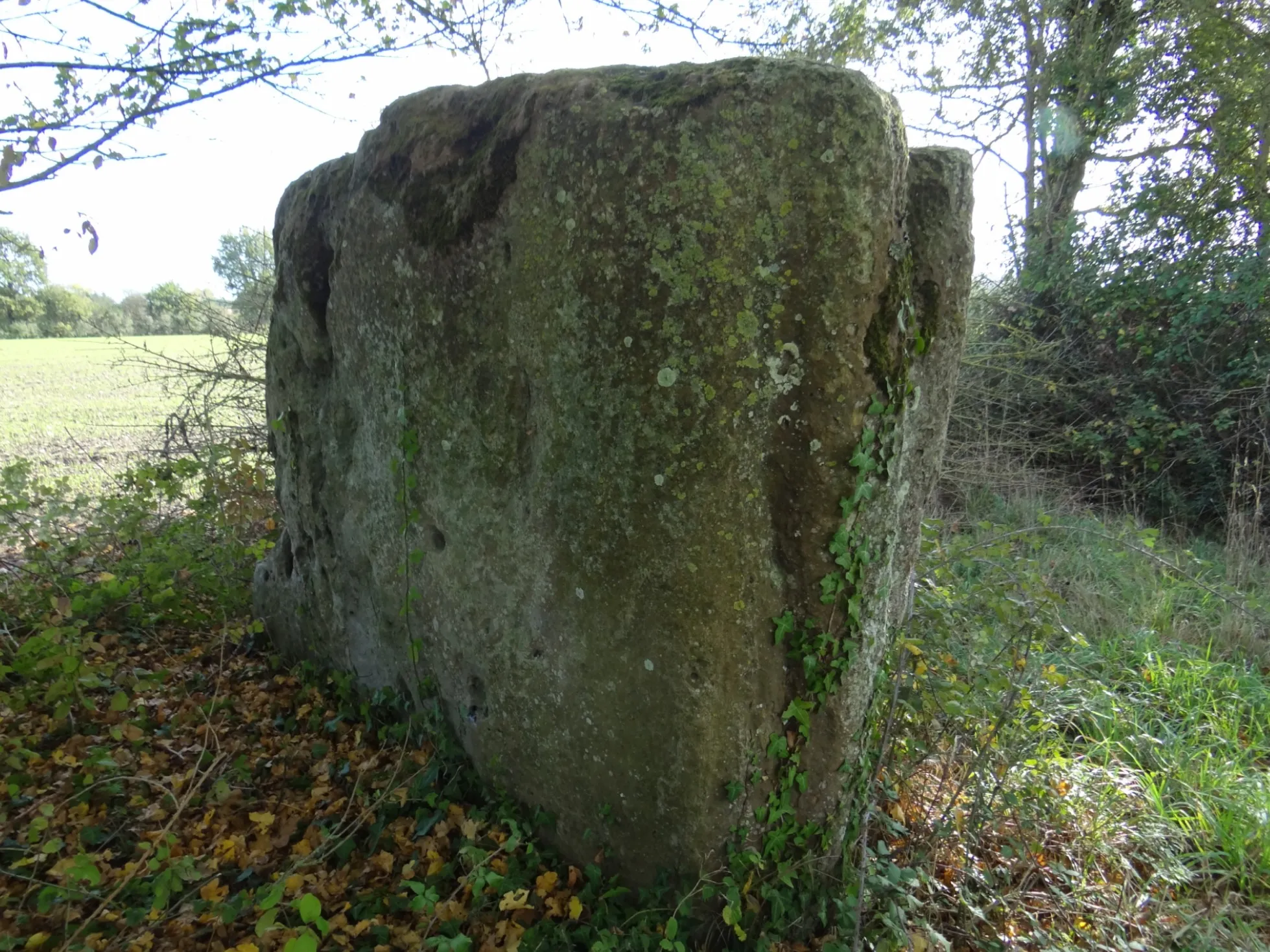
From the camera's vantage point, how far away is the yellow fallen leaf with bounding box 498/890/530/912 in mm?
2121

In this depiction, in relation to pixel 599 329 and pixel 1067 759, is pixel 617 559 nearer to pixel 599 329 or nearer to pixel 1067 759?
pixel 599 329

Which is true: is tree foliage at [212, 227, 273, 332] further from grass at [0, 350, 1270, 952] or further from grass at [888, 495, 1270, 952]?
grass at [888, 495, 1270, 952]

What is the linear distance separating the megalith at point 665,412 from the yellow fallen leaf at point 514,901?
0.75 ft

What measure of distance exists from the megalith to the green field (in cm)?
464

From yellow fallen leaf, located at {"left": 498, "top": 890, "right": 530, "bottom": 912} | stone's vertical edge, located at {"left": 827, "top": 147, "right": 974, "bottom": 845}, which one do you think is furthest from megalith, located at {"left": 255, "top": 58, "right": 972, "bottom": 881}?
yellow fallen leaf, located at {"left": 498, "top": 890, "right": 530, "bottom": 912}

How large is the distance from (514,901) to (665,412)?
59.5 inches

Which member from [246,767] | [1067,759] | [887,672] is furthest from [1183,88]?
[246,767]

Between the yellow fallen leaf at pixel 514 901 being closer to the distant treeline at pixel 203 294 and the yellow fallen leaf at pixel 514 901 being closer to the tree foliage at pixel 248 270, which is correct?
the distant treeline at pixel 203 294

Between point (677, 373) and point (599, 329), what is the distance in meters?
0.26

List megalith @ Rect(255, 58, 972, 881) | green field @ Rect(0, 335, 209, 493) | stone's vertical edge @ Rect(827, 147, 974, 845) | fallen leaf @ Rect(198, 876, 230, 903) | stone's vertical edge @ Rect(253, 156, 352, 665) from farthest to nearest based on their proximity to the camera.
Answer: green field @ Rect(0, 335, 209, 493), stone's vertical edge @ Rect(253, 156, 352, 665), fallen leaf @ Rect(198, 876, 230, 903), stone's vertical edge @ Rect(827, 147, 974, 845), megalith @ Rect(255, 58, 972, 881)

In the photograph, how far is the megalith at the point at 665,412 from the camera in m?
1.84

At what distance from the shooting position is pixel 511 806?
2.45 metres

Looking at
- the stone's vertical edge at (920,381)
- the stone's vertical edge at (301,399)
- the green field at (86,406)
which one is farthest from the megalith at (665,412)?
the green field at (86,406)

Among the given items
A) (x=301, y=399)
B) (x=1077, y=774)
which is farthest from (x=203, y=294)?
(x=1077, y=774)
